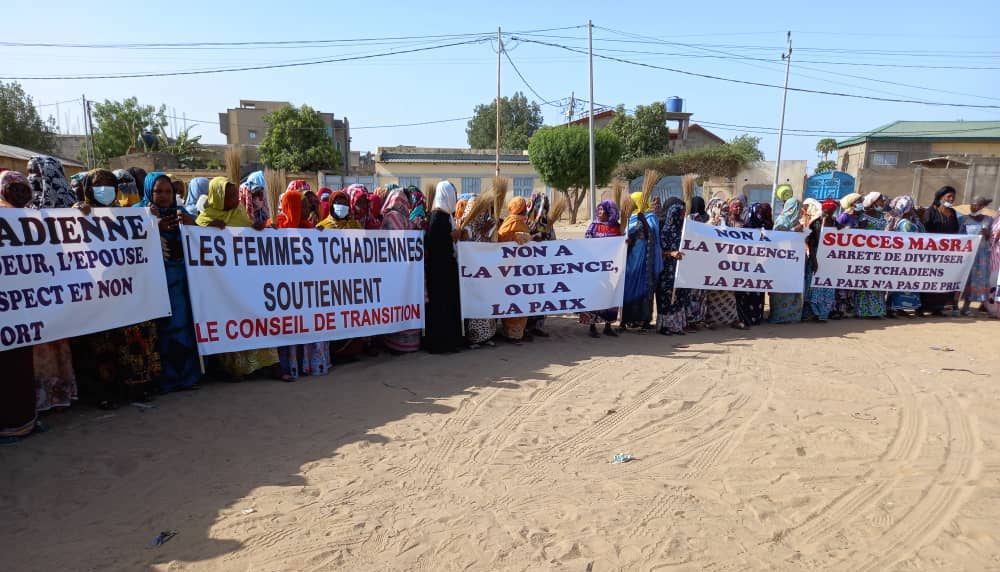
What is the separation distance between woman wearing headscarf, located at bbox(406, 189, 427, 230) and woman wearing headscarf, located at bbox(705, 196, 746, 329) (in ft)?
11.7

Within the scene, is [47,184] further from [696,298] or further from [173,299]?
[696,298]

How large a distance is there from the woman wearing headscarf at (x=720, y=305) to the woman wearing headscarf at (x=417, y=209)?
356cm

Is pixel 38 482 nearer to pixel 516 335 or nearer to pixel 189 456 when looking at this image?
pixel 189 456

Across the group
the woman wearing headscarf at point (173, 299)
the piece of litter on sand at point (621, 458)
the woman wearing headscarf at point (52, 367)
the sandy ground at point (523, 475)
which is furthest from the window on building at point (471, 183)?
the piece of litter on sand at point (621, 458)

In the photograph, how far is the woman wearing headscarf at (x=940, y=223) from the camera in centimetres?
812

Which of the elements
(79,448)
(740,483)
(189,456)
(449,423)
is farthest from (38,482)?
(740,483)

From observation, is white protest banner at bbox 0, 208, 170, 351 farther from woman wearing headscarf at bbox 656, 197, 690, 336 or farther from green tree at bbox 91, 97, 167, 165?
green tree at bbox 91, 97, 167, 165

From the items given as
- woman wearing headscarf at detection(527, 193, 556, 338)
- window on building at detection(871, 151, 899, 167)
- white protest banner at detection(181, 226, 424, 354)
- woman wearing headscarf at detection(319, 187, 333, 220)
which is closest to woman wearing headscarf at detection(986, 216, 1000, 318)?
woman wearing headscarf at detection(527, 193, 556, 338)

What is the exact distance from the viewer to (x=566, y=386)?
4773 millimetres

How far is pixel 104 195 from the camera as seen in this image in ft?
13.1

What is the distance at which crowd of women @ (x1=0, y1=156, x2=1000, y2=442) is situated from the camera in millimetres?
3961

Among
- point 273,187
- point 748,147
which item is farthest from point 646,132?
point 273,187

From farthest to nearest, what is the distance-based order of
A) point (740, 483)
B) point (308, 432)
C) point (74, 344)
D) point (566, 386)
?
point (566, 386) < point (74, 344) < point (308, 432) < point (740, 483)

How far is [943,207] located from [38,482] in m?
10.4
